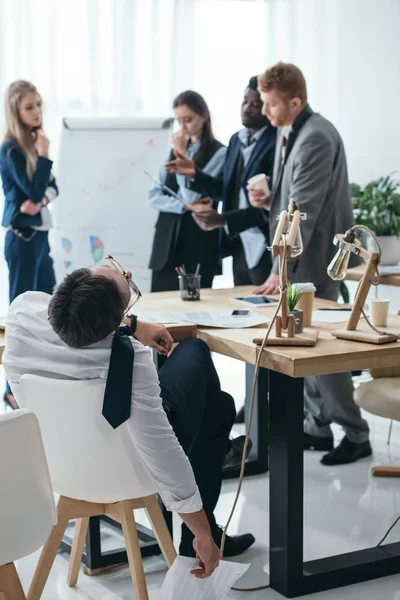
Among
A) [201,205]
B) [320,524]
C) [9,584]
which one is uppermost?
[201,205]

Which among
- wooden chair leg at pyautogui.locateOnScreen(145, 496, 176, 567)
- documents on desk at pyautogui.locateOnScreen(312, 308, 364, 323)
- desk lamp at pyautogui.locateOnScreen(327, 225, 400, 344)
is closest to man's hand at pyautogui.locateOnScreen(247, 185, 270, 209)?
documents on desk at pyautogui.locateOnScreen(312, 308, 364, 323)

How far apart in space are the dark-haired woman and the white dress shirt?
2.29 metres

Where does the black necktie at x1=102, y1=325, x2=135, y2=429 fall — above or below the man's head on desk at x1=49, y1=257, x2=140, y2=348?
below

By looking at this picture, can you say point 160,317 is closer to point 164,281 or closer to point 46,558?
point 46,558

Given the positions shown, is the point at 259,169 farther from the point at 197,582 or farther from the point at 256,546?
the point at 197,582

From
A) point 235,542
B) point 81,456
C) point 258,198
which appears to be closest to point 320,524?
point 235,542

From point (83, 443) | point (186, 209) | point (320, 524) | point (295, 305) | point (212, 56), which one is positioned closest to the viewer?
point (83, 443)

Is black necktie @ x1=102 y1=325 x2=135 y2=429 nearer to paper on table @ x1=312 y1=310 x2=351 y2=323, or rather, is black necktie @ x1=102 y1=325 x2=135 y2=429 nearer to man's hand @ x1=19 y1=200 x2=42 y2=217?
paper on table @ x1=312 y1=310 x2=351 y2=323

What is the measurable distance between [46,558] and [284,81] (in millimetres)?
2094

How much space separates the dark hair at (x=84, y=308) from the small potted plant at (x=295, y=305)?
0.70 m

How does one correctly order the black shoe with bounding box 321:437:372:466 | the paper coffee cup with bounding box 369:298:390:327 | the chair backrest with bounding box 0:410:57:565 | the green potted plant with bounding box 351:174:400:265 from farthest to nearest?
the green potted plant with bounding box 351:174:400:265 < the black shoe with bounding box 321:437:372:466 < the paper coffee cup with bounding box 369:298:390:327 < the chair backrest with bounding box 0:410:57:565

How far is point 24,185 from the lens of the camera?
423 centimetres

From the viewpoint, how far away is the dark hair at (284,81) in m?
3.35

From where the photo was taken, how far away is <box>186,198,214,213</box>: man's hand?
402 centimetres
